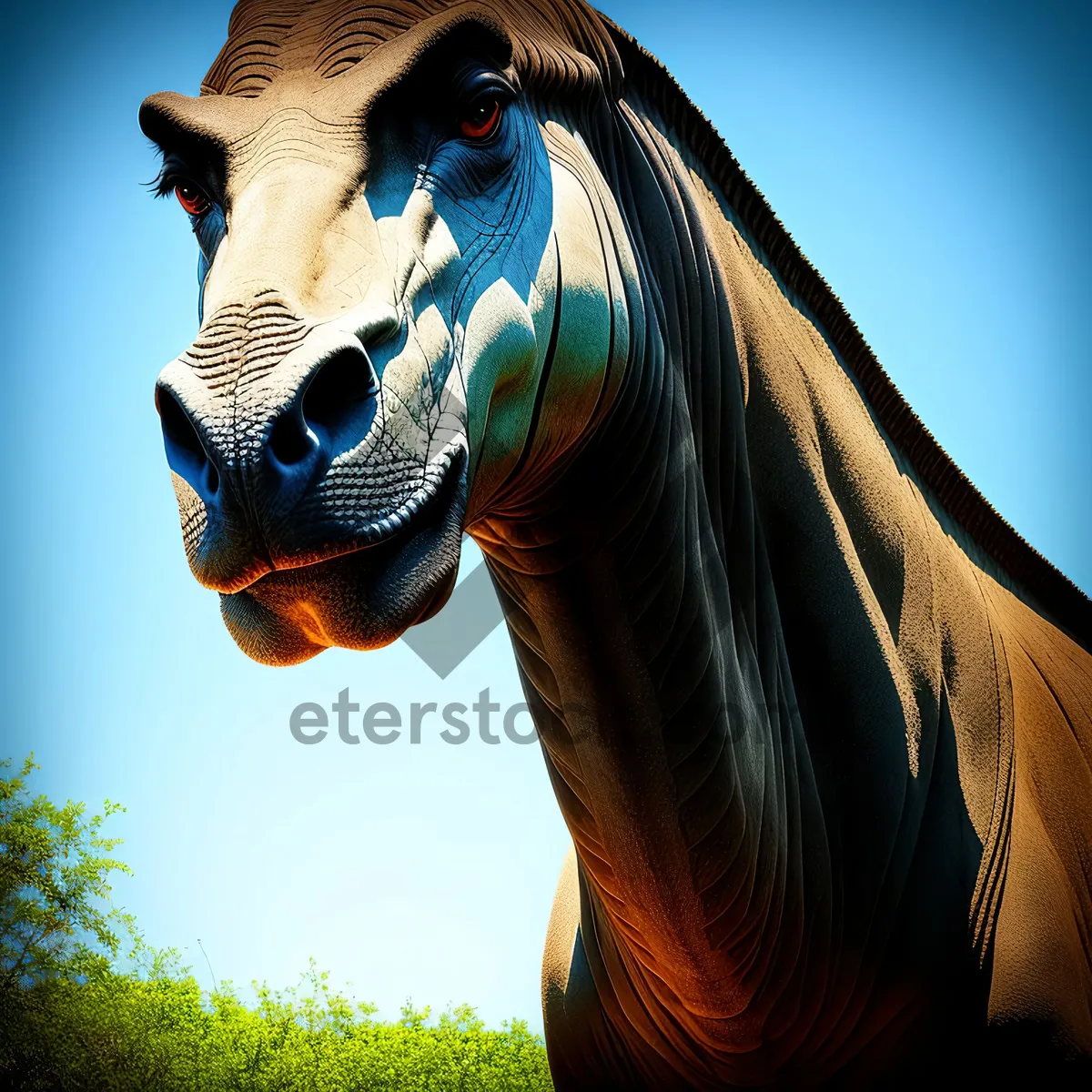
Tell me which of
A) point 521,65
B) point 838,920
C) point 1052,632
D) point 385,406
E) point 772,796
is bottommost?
point 838,920

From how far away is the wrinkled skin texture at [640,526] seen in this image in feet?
4.67

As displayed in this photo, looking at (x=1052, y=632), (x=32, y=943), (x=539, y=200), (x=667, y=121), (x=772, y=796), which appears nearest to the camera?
(x=539, y=200)

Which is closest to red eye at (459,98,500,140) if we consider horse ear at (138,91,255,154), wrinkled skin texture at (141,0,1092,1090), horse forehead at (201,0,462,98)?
wrinkled skin texture at (141,0,1092,1090)

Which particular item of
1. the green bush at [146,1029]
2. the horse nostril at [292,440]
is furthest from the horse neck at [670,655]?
the green bush at [146,1029]

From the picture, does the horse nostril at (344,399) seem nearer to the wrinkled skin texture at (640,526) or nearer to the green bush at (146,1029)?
the wrinkled skin texture at (640,526)

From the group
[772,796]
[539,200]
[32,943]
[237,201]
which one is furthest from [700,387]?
[32,943]

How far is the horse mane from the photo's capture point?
7.43 ft

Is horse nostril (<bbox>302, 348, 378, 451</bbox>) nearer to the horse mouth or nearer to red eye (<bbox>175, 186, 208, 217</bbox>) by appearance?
the horse mouth

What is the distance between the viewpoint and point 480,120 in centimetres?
171

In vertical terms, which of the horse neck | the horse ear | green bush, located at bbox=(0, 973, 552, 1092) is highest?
the horse ear

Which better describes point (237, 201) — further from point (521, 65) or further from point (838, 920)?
point (838, 920)

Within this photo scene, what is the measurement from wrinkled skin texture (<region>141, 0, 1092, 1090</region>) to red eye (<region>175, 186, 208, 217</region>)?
0.04 meters

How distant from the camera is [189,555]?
1425mm

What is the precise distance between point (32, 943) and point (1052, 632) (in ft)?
40.3
